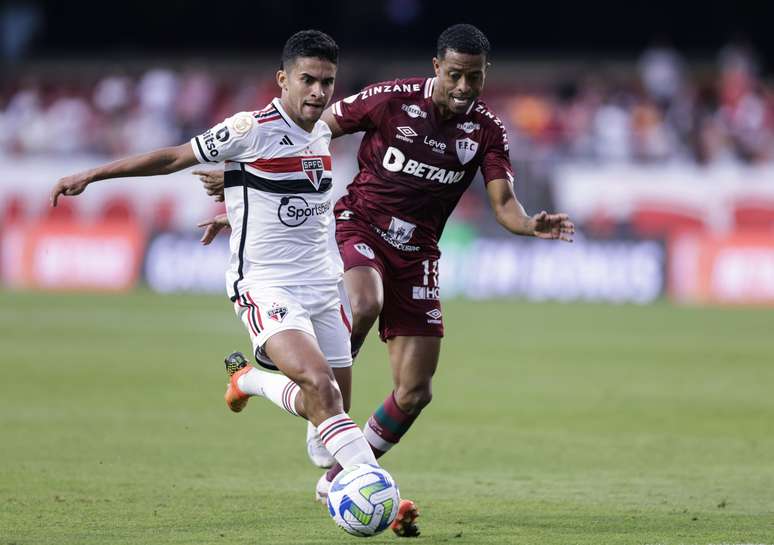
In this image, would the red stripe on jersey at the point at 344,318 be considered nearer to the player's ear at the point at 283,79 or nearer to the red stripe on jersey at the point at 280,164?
the red stripe on jersey at the point at 280,164

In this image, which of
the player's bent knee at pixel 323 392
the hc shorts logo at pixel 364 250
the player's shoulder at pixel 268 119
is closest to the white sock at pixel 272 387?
the player's bent knee at pixel 323 392

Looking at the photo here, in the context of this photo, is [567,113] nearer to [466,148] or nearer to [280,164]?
[466,148]

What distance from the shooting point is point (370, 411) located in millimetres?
12125

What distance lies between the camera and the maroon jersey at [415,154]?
8.48 m

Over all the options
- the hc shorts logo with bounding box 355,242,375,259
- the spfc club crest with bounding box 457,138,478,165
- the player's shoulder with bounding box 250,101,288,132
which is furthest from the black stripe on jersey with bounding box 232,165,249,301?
the spfc club crest with bounding box 457,138,478,165

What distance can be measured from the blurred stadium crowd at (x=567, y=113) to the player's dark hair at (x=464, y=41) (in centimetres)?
1747

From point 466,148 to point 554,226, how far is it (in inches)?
50.4

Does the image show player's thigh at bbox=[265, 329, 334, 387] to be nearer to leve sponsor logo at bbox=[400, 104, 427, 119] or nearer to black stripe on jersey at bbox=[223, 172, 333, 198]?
black stripe on jersey at bbox=[223, 172, 333, 198]

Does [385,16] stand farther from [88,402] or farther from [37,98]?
[88,402]

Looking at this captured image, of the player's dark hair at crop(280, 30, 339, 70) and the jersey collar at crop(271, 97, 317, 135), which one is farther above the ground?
the player's dark hair at crop(280, 30, 339, 70)

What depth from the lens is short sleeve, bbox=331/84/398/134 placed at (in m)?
8.50

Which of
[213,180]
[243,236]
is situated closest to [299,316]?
[243,236]

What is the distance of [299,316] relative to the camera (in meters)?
7.29

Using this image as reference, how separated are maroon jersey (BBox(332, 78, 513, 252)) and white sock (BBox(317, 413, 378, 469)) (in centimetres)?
195
